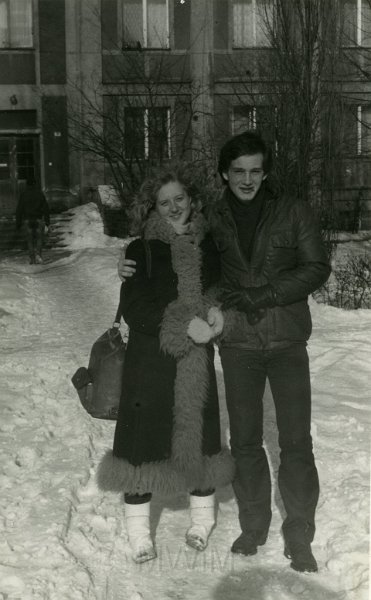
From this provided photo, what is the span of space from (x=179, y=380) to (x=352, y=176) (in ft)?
63.8

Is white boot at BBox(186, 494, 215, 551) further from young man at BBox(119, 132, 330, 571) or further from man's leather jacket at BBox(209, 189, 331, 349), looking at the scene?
man's leather jacket at BBox(209, 189, 331, 349)

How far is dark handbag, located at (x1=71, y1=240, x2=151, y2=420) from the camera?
3.97 metres

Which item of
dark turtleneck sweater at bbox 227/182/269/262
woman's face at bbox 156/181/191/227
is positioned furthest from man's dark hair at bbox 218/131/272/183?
woman's face at bbox 156/181/191/227

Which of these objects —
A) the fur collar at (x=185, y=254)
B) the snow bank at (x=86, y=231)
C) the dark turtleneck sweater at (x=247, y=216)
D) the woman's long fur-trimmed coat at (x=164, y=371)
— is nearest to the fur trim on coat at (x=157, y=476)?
A: the woman's long fur-trimmed coat at (x=164, y=371)

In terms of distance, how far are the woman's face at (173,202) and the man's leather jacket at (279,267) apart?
6.7 inches

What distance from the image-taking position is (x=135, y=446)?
386 cm

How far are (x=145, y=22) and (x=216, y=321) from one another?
2066cm

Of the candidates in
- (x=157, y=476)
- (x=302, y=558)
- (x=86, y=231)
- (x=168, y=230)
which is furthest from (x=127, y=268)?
(x=86, y=231)

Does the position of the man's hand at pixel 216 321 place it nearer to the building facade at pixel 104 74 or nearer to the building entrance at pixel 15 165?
the building facade at pixel 104 74

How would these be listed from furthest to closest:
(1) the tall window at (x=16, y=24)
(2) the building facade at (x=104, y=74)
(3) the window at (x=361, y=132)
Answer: (1) the tall window at (x=16, y=24)
(2) the building facade at (x=104, y=74)
(3) the window at (x=361, y=132)

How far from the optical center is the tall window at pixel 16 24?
22.3m

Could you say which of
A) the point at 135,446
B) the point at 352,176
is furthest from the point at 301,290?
the point at 352,176

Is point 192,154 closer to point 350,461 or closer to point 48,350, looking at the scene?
point 48,350

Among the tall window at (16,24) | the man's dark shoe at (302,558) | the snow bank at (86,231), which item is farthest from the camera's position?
the tall window at (16,24)
